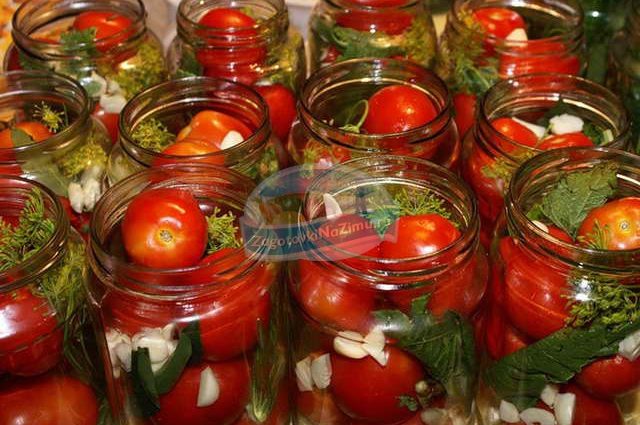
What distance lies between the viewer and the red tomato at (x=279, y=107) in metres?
1.20

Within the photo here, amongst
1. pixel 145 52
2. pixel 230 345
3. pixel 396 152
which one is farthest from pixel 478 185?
pixel 145 52

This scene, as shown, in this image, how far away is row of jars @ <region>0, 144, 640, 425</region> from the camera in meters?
0.82

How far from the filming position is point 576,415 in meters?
0.88

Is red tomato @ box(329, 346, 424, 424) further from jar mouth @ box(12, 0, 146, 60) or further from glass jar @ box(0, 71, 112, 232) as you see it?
jar mouth @ box(12, 0, 146, 60)

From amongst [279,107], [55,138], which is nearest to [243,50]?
[279,107]

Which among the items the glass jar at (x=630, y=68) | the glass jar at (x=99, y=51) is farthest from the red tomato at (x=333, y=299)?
the glass jar at (x=630, y=68)

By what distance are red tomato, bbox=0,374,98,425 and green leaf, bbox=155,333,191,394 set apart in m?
0.12

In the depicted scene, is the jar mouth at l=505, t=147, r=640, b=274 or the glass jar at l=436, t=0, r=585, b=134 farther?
the glass jar at l=436, t=0, r=585, b=134

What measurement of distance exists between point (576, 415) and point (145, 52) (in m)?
0.82

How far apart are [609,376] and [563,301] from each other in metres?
0.10

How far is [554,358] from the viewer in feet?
2.77

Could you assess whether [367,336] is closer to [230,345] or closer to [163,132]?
[230,345]

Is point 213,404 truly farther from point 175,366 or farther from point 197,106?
point 197,106

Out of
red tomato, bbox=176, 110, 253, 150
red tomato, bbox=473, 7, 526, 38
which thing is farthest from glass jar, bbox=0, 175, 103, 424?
red tomato, bbox=473, 7, 526, 38
